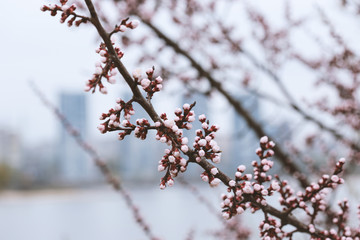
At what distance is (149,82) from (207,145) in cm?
36

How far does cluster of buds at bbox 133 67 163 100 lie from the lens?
1.54 m

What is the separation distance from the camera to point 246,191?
1.71 metres

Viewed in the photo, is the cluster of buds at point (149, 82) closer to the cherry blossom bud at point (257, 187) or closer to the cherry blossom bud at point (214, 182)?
the cherry blossom bud at point (214, 182)

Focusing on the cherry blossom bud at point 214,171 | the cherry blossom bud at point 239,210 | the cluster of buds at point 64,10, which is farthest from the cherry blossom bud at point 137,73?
the cherry blossom bud at point 239,210

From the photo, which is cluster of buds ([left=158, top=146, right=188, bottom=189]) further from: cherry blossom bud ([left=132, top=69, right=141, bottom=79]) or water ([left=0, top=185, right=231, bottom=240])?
water ([left=0, top=185, right=231, bottom=240])

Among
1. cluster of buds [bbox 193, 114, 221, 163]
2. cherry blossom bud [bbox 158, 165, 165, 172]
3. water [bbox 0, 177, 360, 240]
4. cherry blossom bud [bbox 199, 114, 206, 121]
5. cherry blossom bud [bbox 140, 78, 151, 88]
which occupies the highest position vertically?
water [bbox 0, 177, 360, 240]

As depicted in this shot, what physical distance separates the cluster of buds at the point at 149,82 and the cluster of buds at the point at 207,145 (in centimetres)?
25

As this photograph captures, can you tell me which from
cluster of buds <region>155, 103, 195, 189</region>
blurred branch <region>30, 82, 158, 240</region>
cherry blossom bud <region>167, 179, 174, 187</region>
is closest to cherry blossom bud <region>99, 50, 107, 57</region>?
cluster of buds <region>155, 103, 195, 189</region>

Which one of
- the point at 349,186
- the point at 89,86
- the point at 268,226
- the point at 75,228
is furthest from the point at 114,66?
the point at 75,228

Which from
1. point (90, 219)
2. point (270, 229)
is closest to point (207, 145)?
point (270, 229)

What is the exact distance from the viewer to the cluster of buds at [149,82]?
154cm

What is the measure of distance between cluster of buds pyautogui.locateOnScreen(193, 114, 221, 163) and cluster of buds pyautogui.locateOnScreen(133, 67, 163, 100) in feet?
0.81

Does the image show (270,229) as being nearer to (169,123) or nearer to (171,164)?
(171,164)

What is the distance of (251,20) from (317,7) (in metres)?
3.06
